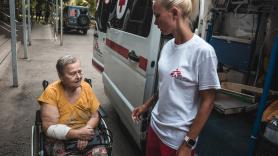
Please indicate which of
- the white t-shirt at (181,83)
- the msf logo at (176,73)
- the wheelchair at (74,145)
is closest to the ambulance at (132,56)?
the wheelchair at (74,145)

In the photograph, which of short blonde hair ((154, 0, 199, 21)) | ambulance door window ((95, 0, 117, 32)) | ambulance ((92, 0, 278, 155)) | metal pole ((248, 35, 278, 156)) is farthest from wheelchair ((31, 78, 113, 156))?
ambulance door window ((95, 0, 117, 32))

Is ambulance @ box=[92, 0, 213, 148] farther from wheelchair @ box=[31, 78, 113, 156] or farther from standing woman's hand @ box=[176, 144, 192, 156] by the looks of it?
standing woman's hand @ box=[176, 144, 192, 156]

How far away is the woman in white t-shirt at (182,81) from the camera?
165cm

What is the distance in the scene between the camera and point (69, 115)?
261 cm

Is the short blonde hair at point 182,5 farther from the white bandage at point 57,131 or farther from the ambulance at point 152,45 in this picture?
the white bandage at point 57,131

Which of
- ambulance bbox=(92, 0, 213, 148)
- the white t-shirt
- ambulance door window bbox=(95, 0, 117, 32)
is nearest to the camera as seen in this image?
the white t-shirt

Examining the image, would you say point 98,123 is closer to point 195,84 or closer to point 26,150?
point 195,84

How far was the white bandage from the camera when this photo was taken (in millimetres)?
2428

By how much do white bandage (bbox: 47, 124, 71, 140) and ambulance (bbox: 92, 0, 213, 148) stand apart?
845mm

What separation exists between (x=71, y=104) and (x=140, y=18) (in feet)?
4.19

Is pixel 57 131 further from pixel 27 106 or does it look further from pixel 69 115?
pixel 27 106

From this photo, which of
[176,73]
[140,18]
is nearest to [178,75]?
[176,73]

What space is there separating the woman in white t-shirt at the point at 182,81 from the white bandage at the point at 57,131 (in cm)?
91

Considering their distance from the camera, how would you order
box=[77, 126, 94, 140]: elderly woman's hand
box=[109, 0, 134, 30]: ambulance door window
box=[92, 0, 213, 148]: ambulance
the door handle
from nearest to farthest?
box=[77, 126, 94, 140]: elderly woman's hand, box=[92, 0, 213, 148]: ambulance, the door handle, box=[109, 0, 134, 30]: ambulance door window
